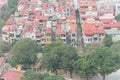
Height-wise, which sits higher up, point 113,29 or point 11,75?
point 113,29

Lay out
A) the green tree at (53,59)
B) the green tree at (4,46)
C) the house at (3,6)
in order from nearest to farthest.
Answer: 1. the green tree at (53,59)
2. the green tree at (4,46)
3. the house at (3,6)

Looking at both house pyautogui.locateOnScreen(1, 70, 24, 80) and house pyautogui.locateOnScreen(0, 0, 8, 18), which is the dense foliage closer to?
house pyautogui.locateOnScreen(1, 70, 24, 80)

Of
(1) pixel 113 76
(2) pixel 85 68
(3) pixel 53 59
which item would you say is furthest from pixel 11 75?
(1) pixel 113 76

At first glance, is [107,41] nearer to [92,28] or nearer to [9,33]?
[92,28]

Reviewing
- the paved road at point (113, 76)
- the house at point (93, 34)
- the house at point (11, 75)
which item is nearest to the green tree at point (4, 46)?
the house at point (11, 75)

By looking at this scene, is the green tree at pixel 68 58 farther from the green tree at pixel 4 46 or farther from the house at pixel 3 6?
the house at pixel 3 6

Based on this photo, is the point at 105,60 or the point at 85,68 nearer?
the point at 85,68

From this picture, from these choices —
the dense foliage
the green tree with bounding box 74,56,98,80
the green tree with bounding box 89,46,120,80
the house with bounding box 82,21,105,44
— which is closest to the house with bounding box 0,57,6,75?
the dense foliage
